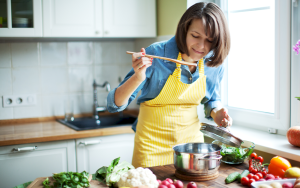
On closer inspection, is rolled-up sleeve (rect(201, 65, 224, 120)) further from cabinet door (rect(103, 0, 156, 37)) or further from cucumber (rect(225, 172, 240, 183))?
cabinet door (rect(103, 0, 156, 37))

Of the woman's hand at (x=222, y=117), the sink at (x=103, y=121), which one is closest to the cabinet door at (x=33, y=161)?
the sink at (x=103, y=121)

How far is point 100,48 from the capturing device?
2.72 metres

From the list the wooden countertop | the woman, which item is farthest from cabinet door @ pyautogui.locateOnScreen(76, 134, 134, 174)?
the woman

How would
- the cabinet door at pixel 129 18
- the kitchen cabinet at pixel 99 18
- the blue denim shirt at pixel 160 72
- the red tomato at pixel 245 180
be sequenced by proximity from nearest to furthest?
1. the red tomato at pixel 245 180
2. the blue denim shirt at pixel 160 72
3. the kitchen cabinet at pixel 99 18
4. the cabinet door at pixel 129 18

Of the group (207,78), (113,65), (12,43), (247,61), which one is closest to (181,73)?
(207,78)

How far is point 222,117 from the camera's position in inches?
59.4

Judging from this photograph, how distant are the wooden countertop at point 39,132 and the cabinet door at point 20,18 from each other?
2.21 feet

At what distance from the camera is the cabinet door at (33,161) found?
6.31 ft

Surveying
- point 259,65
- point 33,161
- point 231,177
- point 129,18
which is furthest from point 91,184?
point 129,18

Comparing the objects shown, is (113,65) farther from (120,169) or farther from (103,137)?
(120,169)

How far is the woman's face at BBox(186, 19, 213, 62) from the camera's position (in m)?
1.35

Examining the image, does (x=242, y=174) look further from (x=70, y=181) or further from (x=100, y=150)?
(x=100, y=150)

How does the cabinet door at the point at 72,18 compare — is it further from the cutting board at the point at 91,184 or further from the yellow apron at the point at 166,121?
the cutting board at the point at 91,184

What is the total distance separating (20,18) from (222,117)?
1.55 metres
